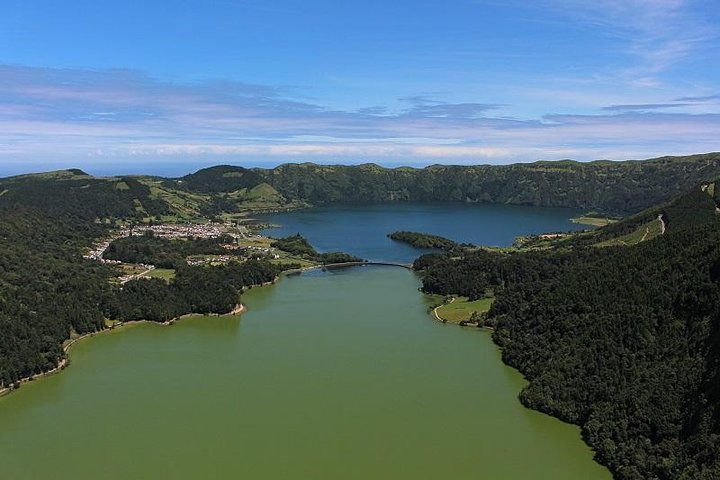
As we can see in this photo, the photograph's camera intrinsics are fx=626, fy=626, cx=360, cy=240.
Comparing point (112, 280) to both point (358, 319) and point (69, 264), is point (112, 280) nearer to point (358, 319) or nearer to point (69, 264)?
point (69, 264)

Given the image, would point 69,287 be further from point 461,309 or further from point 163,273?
point 461,309

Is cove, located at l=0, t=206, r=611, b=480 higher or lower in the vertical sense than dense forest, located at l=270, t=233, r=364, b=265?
lower

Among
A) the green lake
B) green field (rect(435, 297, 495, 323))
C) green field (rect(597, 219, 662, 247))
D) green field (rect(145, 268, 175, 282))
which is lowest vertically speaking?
the green lake

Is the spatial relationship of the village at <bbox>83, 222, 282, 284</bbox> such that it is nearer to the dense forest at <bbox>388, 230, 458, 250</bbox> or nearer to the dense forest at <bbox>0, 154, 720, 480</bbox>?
the dense forest at <bbox>0, 154, 720, 480</bbox>

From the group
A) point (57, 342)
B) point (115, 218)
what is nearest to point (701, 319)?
point (57, 342)

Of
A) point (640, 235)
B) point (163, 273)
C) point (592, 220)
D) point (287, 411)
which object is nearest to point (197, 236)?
point (163, 273)

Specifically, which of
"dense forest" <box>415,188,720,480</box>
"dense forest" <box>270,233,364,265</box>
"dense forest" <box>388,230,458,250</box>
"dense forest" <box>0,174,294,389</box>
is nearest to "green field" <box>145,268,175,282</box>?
"dense forest" <box>0,174,294,389</box>
